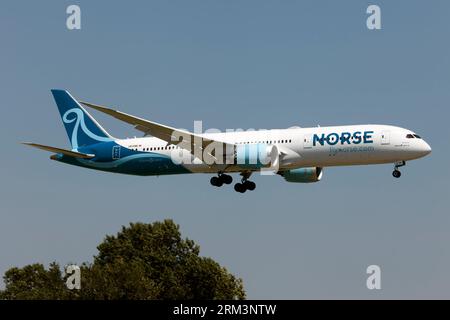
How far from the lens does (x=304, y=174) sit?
6944 cm

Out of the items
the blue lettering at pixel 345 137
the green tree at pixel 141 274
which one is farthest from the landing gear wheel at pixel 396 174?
the green tree at pixel 141 274

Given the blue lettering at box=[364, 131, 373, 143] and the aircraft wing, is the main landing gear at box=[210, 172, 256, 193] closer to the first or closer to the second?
the aircraft wing

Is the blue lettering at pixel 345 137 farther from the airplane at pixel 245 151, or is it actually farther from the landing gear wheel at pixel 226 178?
the landing gear wheel at pixel 226 178

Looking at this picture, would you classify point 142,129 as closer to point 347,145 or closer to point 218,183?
point 218,183

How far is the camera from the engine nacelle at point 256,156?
208ft

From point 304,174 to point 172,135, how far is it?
10133 mm

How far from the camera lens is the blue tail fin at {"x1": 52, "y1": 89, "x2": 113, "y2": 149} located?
7388 cm

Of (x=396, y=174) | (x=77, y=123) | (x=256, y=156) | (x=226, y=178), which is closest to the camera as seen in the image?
(x=256, y=156)

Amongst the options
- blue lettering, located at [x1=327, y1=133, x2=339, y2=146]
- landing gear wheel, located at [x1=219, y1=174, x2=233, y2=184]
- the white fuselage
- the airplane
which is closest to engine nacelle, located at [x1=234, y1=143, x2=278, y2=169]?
the airplane

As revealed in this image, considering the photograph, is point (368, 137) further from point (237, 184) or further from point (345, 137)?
point (237, 184)

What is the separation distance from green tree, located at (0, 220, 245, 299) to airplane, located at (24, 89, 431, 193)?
14088 mm

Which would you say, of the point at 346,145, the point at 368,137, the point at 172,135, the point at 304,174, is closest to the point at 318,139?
the point at 346,145
